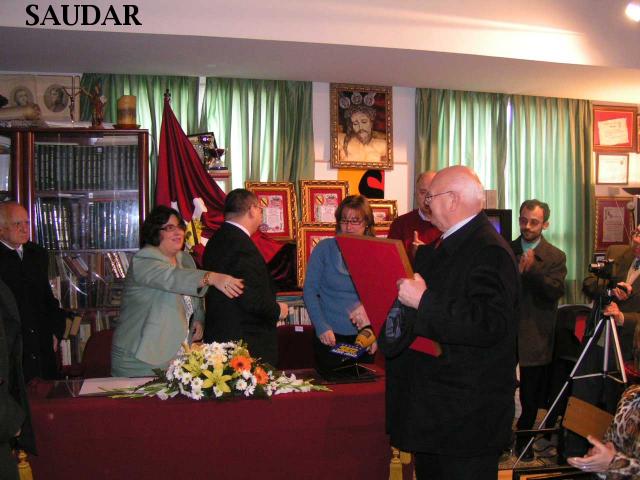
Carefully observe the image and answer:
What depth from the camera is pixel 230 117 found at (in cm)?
560

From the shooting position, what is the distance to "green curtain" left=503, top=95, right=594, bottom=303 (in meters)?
6.35

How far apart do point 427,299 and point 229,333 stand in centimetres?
150

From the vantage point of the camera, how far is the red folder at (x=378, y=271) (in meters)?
2.12

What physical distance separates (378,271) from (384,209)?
144 inches

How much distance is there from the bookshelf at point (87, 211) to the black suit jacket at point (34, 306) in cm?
62

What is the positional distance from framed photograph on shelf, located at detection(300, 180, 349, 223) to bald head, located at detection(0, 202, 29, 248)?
223cm

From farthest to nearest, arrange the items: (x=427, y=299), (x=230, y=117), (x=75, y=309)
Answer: (x=230, y=117) < (x=75, y=309) < (x=427, y=299)

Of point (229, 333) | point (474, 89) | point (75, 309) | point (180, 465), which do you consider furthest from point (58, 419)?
point (474, 89)

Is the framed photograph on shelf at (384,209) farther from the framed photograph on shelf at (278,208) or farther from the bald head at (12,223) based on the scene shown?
the bald head at (12,223)

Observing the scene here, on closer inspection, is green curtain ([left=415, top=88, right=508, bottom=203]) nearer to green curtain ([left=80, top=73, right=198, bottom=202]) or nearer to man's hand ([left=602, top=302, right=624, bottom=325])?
green curtain ([left=80, top=73, right=198, bottom=202])

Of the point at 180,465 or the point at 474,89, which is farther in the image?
the point at 474,89

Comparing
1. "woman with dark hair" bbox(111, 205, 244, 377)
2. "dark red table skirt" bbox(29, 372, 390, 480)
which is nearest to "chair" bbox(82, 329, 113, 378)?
"woman with dark hair" bbox(111, 205, 244, 377)

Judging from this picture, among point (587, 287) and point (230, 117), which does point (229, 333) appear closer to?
point (587, 287)

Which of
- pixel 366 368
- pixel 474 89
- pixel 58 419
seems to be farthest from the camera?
pixel 474 89
